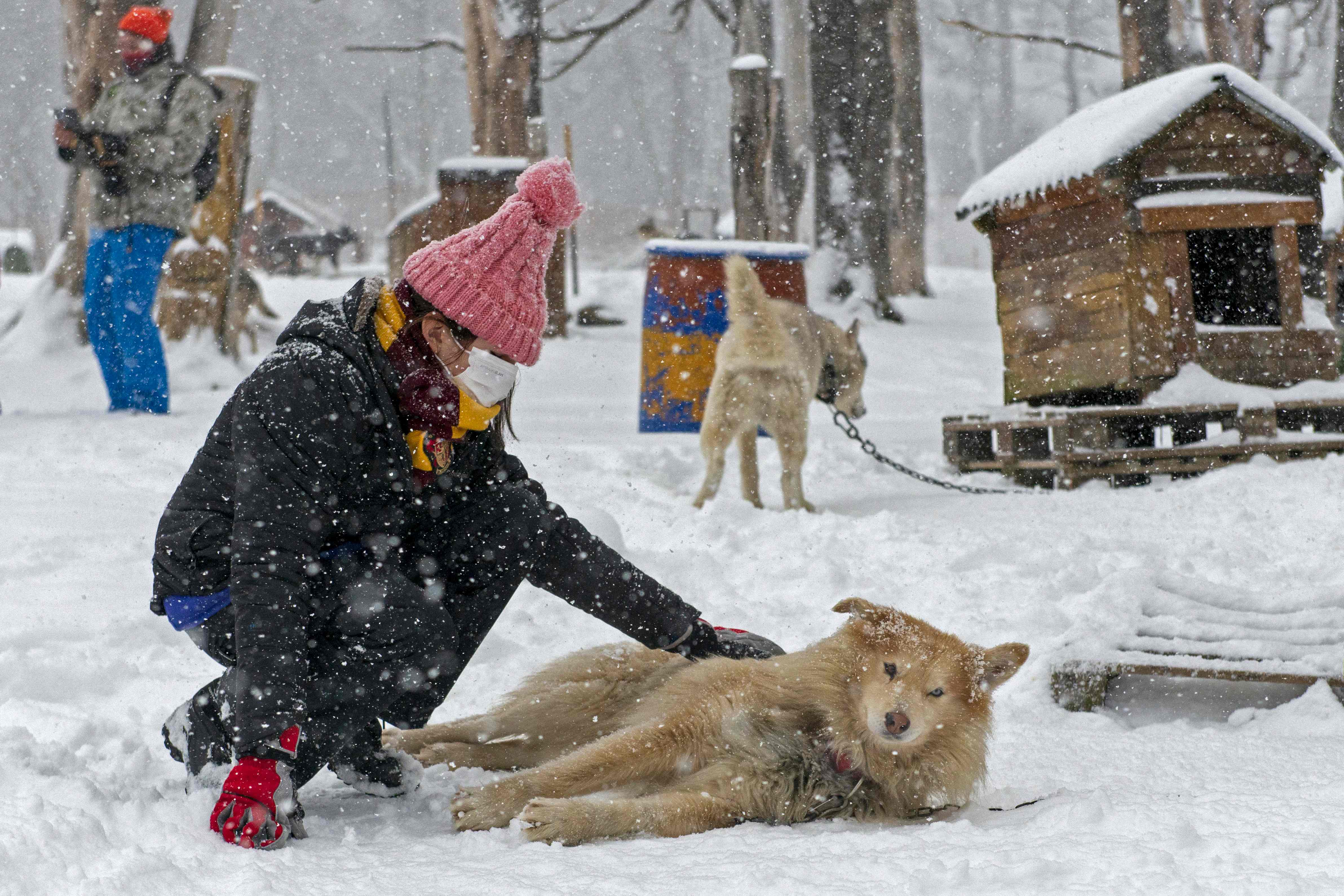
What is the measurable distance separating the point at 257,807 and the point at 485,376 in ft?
3.12

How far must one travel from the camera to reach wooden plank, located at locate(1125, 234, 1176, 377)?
278 inches

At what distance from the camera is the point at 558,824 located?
223 centimetres

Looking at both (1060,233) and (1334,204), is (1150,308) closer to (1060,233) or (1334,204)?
(1060,233)

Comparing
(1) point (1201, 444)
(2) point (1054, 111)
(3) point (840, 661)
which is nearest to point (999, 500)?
(1) point (1201, 444)

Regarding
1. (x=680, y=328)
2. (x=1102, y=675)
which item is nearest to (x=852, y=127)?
(x=680, y=328)

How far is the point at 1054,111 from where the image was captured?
45.9 m

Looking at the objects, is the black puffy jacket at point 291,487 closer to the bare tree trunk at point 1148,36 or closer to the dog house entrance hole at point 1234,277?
the dog house entrance hole at point 1234,277

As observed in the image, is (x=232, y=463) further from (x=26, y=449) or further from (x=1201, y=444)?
(x=1201, y=444)

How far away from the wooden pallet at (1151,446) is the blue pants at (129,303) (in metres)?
5.29

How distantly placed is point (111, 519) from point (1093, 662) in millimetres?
3697

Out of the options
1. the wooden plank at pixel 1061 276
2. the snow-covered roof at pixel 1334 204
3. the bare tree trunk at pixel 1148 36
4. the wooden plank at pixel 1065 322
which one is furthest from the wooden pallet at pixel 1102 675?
the bare tree trunk at pixel 1148 36

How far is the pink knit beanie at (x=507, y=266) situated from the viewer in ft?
7.82

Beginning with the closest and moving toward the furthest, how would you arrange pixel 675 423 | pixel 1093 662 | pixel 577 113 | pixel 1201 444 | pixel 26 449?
pixel 1093 662 < pixel 26 449 < pixel 1201 444 < pixel 675 423 < pixel 577 113

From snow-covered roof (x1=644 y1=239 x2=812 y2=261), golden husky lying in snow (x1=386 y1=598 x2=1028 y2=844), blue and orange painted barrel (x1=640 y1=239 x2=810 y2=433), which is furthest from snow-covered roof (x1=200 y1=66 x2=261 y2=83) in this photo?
golden husky lying in snow (x1=386 y1=598 x2=1028 y2=844)
